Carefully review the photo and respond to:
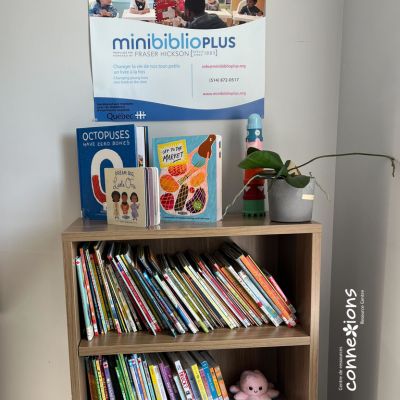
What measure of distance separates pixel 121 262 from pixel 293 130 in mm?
712

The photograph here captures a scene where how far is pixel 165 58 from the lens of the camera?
3.84 ft

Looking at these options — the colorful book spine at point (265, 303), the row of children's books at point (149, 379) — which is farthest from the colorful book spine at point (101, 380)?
the colorful book spine at point (265, 303)

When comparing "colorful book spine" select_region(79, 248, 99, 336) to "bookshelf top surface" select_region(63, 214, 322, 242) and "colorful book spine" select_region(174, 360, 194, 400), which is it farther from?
"colorful book spine" select_region(174, 360, 194, 400)

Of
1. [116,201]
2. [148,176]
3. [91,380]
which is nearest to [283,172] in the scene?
[148,176]

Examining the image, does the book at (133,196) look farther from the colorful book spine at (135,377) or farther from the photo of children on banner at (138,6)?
the photo of children on banner at (138,6)

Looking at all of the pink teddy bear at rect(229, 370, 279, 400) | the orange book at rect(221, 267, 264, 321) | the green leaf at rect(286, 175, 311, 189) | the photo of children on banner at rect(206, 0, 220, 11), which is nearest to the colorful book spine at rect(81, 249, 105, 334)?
the orange book at rect(221, 267, 264, 321)

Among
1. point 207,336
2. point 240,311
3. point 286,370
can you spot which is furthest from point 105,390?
point 286,370

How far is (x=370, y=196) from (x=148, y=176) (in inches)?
25.6

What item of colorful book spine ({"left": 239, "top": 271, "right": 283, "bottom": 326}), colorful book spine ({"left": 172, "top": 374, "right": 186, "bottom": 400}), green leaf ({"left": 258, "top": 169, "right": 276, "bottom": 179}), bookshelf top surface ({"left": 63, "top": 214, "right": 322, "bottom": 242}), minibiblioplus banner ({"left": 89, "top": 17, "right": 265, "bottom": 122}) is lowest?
colorful book spine ({"left": 172, "top": 374, "right": 186, "bottom": 400})

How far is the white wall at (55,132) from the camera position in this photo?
3.78 feet

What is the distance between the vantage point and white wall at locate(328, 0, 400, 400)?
0.95m

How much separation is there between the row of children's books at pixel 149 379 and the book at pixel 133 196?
0.39 meters

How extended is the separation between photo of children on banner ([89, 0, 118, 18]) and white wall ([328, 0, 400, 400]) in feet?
2.48

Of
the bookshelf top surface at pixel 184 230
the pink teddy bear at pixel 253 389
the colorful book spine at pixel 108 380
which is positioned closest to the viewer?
the bookshelf top surface at pixel 184 230
